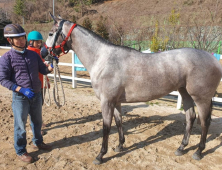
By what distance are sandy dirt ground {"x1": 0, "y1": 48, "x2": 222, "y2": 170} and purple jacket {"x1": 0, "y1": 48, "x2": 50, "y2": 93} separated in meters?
1.17

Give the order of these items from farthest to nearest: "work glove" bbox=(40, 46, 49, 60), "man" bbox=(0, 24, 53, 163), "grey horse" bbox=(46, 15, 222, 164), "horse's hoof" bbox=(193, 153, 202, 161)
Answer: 1. "horse's hoof" bbox=(193, 153, 202, 161)
2. "work glove" bbox=(40, 46, 49, 60)
3. "grey horse" bbox=(46, 15, 222, 164)
4. "man" bbox=(0, 24, 53, 163)

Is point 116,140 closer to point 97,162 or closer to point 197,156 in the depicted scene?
point 97,162

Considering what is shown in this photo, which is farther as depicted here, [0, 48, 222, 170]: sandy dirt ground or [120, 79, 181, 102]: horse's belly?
[0, 48, 222, 170]: sandy dirt ground

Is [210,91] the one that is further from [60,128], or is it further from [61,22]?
[60,128]

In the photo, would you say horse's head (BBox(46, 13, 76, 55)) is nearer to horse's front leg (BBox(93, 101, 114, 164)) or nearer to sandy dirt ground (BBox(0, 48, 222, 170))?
horse's front leg (BBox(93, 101, 114, 164))

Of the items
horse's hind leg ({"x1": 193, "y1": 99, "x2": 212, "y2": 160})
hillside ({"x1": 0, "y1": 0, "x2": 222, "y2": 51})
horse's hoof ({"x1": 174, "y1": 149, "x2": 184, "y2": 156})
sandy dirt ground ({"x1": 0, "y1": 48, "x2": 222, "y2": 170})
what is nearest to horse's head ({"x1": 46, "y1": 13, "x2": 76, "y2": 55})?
sandy dirt ground ({"x1": 0, "y1": 48, "x2": 222, "y2": 170})

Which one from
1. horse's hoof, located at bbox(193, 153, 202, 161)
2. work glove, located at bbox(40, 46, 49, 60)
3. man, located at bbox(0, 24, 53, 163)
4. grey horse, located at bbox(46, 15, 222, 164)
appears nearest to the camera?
→ man, located at bbox(0, 24, 53, 163)

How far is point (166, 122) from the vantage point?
13.3ft

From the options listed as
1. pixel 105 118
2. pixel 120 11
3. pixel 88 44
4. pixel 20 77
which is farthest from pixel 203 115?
pixel 120 11

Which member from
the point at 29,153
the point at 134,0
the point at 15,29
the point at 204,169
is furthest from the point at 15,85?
the point at 134,0

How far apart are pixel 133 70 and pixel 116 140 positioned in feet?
4.97

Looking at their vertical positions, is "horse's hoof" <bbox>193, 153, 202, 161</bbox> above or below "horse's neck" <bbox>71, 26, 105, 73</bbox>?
below

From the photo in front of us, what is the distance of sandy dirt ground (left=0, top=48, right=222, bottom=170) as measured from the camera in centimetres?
260

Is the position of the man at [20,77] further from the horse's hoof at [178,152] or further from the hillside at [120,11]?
the hillside at [120,11]
